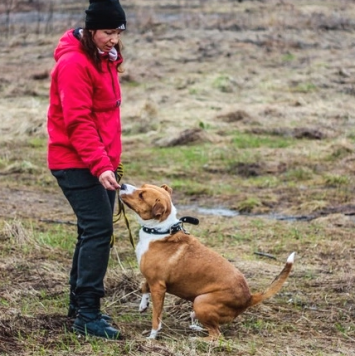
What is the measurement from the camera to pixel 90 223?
19.1 feet

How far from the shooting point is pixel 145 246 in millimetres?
6066

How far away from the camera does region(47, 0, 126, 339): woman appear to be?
5.59 metres

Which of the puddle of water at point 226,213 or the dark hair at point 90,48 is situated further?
the puddle of water at point 226,213

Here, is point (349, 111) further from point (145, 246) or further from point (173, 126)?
point (145, 246)

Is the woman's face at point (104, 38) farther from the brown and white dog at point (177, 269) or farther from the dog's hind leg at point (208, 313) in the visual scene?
the dog's hind leg at point (208, 313)

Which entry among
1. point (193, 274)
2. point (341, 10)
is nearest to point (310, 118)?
point (193, 274)

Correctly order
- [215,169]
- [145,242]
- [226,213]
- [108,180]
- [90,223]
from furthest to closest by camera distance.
Answer: 1. [215,169]
2. [226,213]
3. [145,242]
4. [90,223]
5. [108,180]

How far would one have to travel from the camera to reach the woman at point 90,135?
559 cm

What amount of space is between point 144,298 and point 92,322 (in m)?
0.57

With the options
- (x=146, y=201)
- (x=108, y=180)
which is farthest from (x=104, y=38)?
(x=146, y=201)

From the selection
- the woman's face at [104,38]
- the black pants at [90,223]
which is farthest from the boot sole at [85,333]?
the woman's face at [104,38]

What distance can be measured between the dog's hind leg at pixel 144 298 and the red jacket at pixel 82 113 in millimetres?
951

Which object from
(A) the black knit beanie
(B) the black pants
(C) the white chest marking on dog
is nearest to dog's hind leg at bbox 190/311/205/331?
(C) the white chest marking on dog

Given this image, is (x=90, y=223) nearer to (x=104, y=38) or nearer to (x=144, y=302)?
(x=144, y=302)
